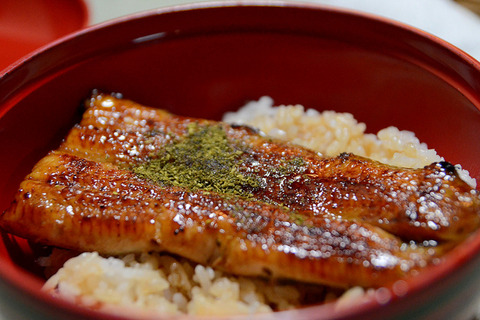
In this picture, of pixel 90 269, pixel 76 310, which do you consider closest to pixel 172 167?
pixel 90 269

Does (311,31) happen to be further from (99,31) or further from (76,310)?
(76,310)

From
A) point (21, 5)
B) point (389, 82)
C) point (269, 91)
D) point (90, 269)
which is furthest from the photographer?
point (21, 5)

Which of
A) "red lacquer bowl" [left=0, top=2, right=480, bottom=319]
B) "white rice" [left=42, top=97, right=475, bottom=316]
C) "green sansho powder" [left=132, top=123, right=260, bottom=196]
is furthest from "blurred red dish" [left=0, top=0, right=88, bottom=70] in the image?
→ "white rice" [left=42, top=97, right=475, bottom=316]

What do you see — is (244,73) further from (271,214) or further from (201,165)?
(271,214)

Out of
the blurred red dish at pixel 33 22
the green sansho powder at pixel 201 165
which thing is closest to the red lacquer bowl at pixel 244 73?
the green sansho powder at pixel 201 165

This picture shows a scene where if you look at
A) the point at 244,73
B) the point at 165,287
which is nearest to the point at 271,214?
the point at 165,287

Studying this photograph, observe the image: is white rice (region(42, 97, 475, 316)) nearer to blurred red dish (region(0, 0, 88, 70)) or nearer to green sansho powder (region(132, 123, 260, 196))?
green sansho powder (region(132, 123, 260, 196))

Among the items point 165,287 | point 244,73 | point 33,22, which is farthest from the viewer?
point 33,22

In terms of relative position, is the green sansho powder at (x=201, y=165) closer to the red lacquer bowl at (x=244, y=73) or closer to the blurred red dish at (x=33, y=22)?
the red lacquer bowl at (x=244, y=73)
